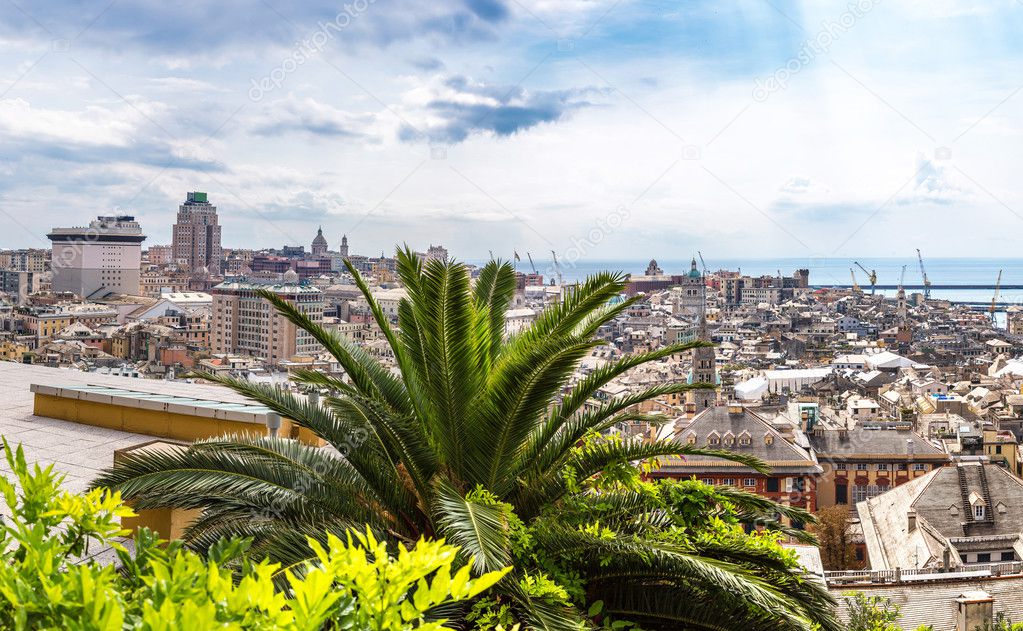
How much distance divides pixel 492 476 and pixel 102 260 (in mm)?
97123

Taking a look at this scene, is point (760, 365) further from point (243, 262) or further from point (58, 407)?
point (243, 262)

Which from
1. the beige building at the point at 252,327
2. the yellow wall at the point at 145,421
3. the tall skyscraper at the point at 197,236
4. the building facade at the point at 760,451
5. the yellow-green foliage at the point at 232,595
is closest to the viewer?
the yellow-green foliage at the point at 232,595

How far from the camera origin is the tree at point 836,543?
66.1 ft

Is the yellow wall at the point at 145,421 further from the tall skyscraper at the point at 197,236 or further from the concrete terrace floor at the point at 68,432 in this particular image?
the tall skyscraper at the point at 197,236

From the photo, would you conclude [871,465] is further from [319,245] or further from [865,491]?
[319,245]

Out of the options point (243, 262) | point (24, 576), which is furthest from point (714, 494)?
point (243, 262)

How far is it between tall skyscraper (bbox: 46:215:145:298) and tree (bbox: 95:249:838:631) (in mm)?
93456

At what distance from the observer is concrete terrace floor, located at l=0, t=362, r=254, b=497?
18.2 feet

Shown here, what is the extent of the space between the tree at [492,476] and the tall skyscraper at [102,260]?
9346 cm

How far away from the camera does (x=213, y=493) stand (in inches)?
141

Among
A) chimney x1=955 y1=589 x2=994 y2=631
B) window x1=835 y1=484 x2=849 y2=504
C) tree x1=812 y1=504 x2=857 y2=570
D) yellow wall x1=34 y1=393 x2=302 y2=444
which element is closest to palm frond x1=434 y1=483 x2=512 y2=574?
yellow wall x1=34 y1=393 x2=302 y2=444

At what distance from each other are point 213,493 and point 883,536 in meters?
19.5

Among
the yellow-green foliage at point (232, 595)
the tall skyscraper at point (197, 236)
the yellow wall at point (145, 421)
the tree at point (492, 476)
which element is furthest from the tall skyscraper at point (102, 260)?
the yellow-green foliage at point (232, 595)

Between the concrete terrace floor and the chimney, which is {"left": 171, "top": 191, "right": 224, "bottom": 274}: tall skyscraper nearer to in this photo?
the concrete terrace floor
